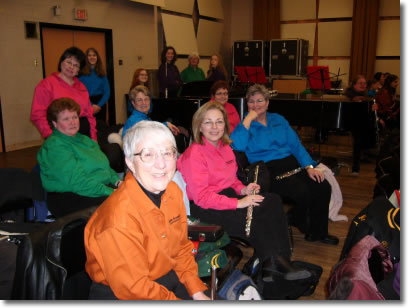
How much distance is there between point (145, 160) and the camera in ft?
4.75

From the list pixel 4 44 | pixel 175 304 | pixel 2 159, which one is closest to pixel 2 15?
pixel 4 44

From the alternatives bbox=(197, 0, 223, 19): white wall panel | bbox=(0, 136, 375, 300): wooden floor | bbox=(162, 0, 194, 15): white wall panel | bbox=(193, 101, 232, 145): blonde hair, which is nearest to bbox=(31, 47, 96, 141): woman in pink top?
bbox=(193, 101, 232, 145): blonde hair

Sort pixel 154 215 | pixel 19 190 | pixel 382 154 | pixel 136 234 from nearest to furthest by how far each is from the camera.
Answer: pixel 136 234 < pixel 154 215 < pixel 19 190 < pixel 382 154

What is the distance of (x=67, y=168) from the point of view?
2488mm

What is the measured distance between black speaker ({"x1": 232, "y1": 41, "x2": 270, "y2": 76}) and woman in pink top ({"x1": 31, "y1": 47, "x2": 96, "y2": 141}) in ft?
26.2

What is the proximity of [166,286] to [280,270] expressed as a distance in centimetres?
86

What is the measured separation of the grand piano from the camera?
5.11 metres

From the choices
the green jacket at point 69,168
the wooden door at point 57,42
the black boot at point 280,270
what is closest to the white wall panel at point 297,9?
the wooden door at point 57,42

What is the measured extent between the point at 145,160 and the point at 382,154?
2.37m

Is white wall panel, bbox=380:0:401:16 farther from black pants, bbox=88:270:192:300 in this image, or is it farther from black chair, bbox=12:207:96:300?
black chair, bbox=12:207:96:300

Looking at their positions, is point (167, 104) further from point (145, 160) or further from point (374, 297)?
point (374, 297)

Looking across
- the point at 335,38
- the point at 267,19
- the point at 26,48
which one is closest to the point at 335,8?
the point at 335,38

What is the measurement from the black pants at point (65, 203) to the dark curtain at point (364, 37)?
9.39m

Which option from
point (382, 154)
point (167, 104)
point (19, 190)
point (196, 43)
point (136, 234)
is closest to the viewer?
point (136, 234)
